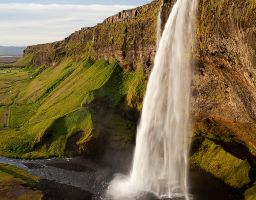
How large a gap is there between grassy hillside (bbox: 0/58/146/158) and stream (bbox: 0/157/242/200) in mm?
3309

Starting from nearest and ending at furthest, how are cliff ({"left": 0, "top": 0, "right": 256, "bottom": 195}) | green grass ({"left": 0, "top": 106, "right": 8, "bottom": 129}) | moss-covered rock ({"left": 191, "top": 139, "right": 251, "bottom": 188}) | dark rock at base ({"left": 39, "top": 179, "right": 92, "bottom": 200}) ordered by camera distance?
dark rock at base ({"left": 39, "top": 179, "right": 92, "bottom": 200}) < cliff ({"left": 0, "top": 0, "right": 256, "bottom": 195}) < moss-covered rock ({"left": 191, "top": 139, "right": 251, "bottom": 188}) < green grass ({"left": 0, "top": 106, "right": 8, "bottom": 129})

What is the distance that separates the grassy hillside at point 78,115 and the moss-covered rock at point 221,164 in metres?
11.2

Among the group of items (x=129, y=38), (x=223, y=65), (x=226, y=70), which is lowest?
(x=226, y=70)

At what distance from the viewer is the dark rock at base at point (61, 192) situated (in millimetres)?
43469

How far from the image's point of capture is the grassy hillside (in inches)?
2408

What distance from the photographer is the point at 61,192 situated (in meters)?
45.0

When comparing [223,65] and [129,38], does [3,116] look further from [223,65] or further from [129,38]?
[223,65]

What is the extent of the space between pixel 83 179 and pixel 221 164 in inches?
597

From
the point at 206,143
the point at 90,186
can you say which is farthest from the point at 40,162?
the point at 206,143

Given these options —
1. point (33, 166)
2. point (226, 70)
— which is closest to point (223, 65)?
point (226, 70)

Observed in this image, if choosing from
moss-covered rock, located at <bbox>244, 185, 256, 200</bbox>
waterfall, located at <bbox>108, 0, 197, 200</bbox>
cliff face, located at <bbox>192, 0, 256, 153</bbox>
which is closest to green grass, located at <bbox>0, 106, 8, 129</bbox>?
waterfall, located at <bbox>108, 0, 197, 200</bbox>

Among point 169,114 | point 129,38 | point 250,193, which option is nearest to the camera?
point 250,193

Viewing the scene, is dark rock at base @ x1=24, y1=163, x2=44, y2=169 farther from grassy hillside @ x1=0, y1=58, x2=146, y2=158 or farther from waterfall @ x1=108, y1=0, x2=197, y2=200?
waterfall @ x1=108, y1=0, x2=197, y2=200

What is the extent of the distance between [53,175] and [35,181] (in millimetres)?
2877
